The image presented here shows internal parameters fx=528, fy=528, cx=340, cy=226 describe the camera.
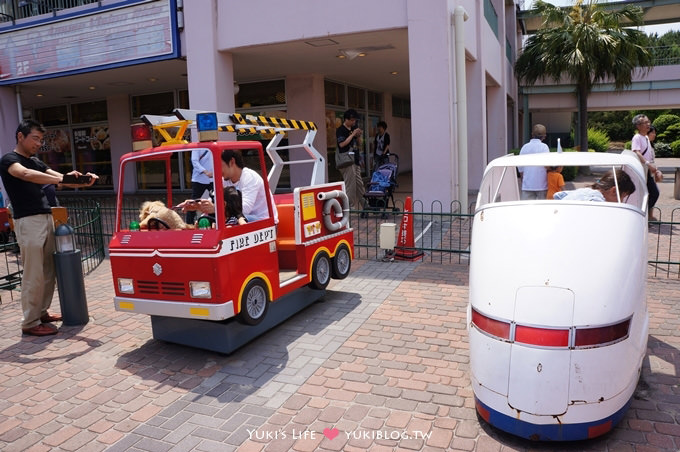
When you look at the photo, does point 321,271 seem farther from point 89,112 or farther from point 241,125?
point 89,112

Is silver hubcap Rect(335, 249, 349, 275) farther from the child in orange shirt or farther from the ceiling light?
the ceiling light

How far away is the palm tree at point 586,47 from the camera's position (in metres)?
20.0

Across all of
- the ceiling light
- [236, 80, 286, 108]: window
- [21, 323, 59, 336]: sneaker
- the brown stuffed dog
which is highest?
the ceiling light

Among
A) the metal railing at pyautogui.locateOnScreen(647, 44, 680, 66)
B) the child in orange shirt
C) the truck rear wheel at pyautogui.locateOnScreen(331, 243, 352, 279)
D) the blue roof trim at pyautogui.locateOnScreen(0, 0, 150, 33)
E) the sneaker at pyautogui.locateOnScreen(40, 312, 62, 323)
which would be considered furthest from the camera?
the metal railing at pyautogui.locateOnScreen(647, 44, 680, 66)

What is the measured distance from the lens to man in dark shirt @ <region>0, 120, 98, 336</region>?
5051mm

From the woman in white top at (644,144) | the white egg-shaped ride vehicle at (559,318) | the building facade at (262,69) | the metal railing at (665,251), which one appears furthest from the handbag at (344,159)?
the white egg-shaped ride vehicle at (559,318)

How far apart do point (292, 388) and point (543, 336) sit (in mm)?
1933

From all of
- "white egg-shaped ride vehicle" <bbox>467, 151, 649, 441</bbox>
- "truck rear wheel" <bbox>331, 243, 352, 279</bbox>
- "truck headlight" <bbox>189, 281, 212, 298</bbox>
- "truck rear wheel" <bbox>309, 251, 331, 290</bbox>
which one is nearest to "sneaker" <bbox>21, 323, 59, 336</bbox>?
"truck headlight" <bbox>189, 281, 212, 298</bbox>

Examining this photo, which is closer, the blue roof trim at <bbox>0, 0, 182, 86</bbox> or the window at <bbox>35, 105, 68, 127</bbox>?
the blue roof trim at <bbox>0, 0, 182, 86</bbox>


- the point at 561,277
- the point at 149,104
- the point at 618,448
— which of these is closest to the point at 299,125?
the point at 561,277

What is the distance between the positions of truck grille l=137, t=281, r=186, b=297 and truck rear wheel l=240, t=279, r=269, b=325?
0.50 m

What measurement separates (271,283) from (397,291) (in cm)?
202

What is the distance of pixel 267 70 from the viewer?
43.9ft

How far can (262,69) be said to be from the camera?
1320cm
